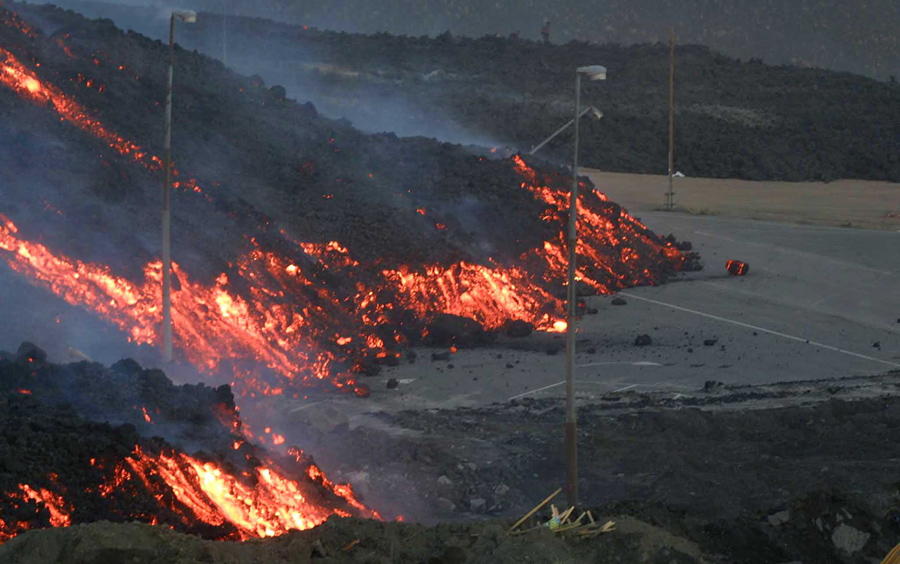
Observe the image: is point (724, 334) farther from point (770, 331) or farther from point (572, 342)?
point (572, 342)

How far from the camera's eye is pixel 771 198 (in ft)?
168

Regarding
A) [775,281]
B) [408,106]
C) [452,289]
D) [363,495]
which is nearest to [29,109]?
[452,289]

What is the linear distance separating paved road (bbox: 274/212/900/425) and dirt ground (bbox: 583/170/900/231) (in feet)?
20.9

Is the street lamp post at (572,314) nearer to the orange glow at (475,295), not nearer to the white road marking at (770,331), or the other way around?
the orange glow at (475,295)

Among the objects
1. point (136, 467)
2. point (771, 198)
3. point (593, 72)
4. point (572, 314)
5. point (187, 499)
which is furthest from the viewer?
point (771, 198)

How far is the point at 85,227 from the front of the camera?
23.3m

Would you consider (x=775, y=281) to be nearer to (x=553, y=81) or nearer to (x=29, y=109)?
(x=29, y=109)

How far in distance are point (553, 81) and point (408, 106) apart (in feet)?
36.4

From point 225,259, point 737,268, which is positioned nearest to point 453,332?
point 225,259

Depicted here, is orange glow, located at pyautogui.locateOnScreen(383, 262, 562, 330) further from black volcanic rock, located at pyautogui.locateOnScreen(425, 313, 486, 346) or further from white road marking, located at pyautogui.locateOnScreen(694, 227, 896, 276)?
white road marking, located at pyautogui.locateOnScreen(694, 227, 896, 276)

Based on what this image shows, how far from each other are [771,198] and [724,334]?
26.2 meters

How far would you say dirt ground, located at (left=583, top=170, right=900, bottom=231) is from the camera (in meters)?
43.8

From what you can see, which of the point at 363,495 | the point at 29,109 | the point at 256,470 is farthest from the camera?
the point at 29,109

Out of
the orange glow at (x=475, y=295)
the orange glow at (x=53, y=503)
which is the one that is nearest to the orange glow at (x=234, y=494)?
the orange glow at (x=53, y=503)
